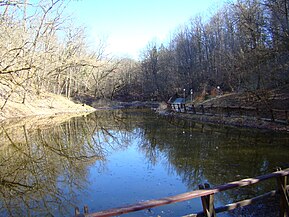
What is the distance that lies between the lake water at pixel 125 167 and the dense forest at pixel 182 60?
3911 millimetres

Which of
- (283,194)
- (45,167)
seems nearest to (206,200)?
(283,194)

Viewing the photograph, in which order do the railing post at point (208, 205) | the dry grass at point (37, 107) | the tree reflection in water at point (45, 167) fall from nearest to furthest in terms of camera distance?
the railing post at point (208, 205) → the tree reflection in water at point (45, 167) → the dry grass at point (37, 107)

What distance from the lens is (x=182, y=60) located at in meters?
65.6

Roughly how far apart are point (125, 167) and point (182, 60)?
56473mm

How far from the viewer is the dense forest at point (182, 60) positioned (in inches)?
730

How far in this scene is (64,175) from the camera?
→ 1062cm

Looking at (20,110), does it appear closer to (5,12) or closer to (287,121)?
(5,12)

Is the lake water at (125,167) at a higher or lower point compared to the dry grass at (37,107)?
lower

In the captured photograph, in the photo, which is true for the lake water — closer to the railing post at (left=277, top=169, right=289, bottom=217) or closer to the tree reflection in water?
the tree reflection in water

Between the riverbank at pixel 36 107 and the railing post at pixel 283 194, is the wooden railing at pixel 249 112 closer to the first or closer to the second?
the railing post at pixel 283 194

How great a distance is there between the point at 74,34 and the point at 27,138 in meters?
30.6

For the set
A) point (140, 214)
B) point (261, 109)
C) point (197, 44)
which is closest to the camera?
point (140, 214)

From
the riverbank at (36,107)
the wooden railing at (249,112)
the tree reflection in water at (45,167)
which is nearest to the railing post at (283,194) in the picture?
the tree reflection in water at (45,167)

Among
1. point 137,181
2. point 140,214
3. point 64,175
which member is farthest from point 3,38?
point 140,214
